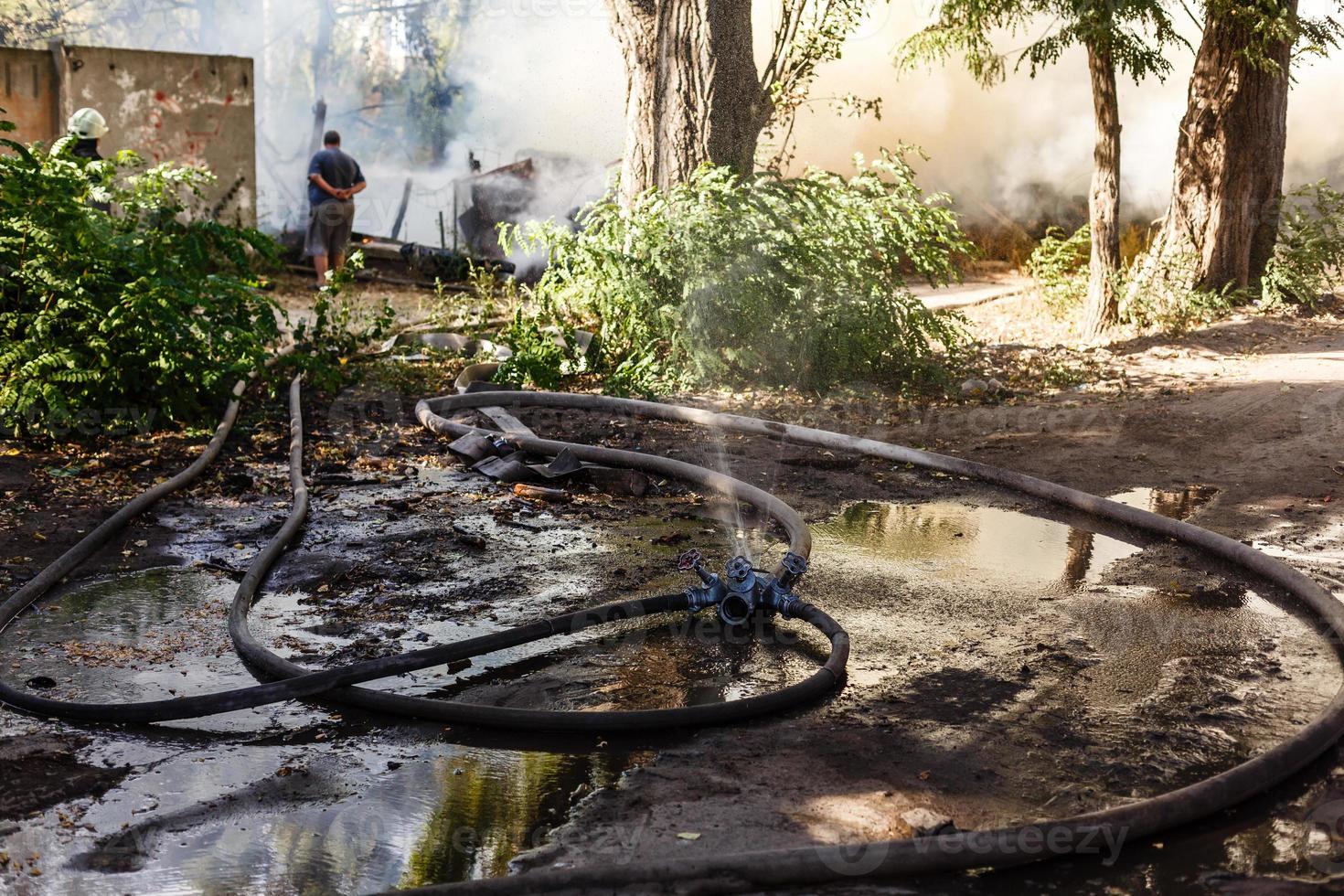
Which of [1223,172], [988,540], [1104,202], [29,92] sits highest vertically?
[29,92]

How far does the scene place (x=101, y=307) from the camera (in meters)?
6.25

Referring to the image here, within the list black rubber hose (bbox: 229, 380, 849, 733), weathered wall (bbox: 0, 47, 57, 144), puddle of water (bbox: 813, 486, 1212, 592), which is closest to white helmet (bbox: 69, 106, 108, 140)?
weathered wall (bbox: 0, 47, 57, 144)

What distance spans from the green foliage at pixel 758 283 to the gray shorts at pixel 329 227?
4650 millimetres

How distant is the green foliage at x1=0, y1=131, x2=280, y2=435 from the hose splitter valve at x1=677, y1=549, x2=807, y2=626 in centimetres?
374

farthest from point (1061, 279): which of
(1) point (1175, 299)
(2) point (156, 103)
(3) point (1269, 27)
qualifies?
(2) point (156, 103)

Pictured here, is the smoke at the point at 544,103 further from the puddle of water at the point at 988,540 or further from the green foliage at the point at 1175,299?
the puddle of water at the point at 988,540

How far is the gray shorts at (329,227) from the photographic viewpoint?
12.4 metres

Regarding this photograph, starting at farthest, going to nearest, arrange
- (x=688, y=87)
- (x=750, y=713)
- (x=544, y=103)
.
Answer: (x=544, y=103)
(x=688, y=87)
(x=750, y=713)

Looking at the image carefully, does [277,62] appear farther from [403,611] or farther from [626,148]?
[403,611]

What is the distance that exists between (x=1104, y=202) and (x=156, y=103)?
10.9m

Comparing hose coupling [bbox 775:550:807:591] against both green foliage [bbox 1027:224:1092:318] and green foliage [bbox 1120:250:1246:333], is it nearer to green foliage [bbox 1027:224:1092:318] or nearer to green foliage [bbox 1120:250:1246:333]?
green foliage [bbox 1120:250:1246:333]

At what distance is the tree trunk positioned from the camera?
9.78 m

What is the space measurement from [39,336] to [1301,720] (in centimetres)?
601

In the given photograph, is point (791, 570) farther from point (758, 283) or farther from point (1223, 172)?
point (1223, 172)
